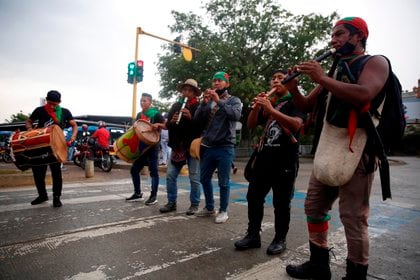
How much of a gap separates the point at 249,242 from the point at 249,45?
2215 cm

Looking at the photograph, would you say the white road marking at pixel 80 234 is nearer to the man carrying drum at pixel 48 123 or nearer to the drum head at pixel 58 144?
the man carrying drum at pixel 48 123

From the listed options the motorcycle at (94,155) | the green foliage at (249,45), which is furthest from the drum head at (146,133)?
the green foliage at (249,45)

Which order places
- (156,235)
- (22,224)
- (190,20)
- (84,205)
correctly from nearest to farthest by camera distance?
(156,235), (22,224), (84,205), (190,20)

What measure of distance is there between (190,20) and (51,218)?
23778 millimetres

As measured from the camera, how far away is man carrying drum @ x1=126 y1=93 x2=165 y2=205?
5296 millimetres

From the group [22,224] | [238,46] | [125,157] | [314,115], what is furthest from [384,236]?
[238,46]

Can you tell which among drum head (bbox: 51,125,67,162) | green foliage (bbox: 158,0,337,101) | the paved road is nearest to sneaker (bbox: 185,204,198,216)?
the paved road

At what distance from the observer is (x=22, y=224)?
386 centimetres

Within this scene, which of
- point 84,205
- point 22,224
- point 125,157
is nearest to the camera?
point 22,224

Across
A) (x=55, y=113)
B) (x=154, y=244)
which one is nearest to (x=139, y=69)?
(x=55, y=113)

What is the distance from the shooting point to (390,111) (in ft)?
6.72

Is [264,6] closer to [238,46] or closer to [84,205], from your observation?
[238,46]

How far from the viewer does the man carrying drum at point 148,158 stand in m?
5.30

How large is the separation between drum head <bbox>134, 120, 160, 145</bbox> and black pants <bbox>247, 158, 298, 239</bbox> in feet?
8.44
